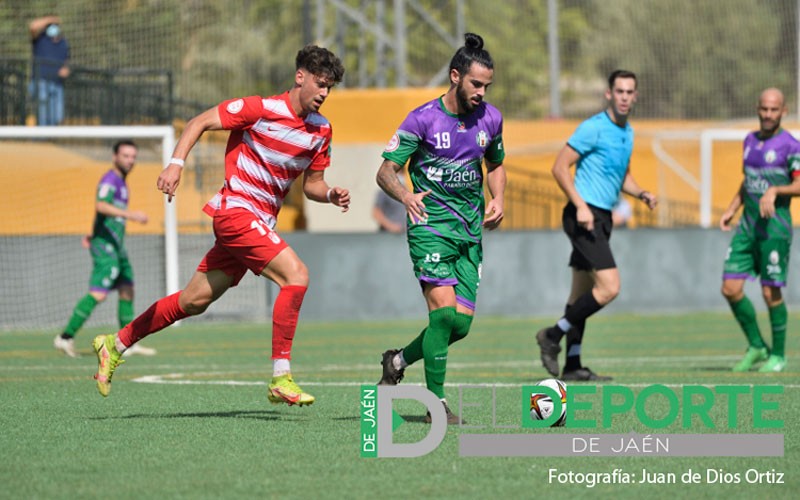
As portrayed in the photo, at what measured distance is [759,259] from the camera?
12.1 meters

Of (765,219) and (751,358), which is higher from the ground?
(765,219)

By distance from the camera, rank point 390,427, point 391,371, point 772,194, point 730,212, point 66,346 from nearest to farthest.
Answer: point 390,427 < point 391,371 < point 772,194 < point 730,212 < point 66,346

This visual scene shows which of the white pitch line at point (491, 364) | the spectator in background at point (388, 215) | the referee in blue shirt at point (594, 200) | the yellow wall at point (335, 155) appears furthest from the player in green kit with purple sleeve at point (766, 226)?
the yellow wall at point (335, 155)

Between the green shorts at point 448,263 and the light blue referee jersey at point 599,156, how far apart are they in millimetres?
2809

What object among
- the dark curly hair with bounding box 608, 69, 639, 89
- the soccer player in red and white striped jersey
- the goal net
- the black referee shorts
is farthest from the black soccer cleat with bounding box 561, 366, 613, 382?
the goal net

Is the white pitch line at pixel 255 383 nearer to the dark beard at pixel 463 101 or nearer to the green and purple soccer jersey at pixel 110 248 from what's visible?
the dark beard at pixel 463 101

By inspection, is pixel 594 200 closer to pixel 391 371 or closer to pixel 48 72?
pixel 391 371

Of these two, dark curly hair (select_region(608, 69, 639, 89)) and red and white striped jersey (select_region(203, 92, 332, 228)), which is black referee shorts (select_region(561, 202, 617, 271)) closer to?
dark curly hair (select_region(608, 69, 639, 89))

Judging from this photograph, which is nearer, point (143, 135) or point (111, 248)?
point (111, 248)

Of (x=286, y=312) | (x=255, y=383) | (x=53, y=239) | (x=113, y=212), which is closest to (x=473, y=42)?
(x=286, y=312)

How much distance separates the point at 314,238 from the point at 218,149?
4305 millimetres

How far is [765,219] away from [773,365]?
125cm

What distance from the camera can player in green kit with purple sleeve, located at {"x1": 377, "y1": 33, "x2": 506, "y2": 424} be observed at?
26.7 ft

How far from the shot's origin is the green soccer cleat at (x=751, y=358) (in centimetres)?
1185
